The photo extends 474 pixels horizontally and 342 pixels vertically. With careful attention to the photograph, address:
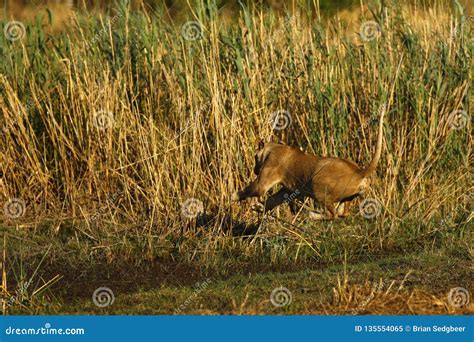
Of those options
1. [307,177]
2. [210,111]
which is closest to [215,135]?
[210,111]

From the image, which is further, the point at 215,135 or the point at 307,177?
the point at 215,135

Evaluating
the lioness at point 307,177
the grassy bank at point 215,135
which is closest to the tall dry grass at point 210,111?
the grassy bank at point 215,135

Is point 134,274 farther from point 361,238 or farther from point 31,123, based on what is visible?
point 31,123

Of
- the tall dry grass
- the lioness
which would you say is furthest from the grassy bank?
the lioness

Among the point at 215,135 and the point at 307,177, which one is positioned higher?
the point at 215,135

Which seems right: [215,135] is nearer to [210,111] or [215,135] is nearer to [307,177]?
[210,111]

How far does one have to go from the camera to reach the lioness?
7.11m

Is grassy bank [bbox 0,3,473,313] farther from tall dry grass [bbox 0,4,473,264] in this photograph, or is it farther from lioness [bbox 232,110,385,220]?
lioness [bbox 232,110,385,220]

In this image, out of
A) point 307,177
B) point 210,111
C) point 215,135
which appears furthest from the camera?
point 210,111

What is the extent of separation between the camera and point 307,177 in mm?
7293

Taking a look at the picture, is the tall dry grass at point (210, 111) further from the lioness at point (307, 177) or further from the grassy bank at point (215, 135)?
the lioness at point (307, 177)

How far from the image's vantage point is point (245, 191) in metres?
7.49

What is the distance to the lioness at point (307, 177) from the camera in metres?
7.11

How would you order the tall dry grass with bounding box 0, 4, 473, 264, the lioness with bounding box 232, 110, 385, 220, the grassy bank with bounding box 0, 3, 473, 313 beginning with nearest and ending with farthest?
the lioness with bounding box 232, 110, 385, 220 → the grassy bank with bounding box 0, 3, 473, 313 → the tall dry grass with bounding box 0, 4, 473, 264
